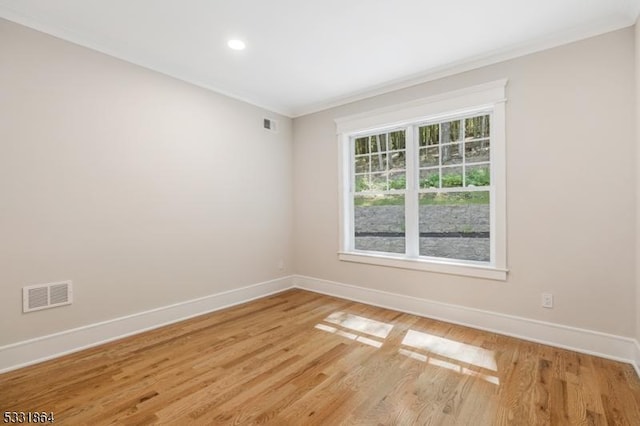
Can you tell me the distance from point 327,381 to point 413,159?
258 centimetres

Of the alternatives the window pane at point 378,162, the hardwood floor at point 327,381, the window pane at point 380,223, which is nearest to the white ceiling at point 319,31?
the window pane at point 378,162

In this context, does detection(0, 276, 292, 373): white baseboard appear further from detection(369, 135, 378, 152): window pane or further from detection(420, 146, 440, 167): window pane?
detection(420, 146, 440, 167): window pane

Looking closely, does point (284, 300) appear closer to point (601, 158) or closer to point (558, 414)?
point (558, 414)

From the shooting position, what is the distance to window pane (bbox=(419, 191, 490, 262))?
10.7 ft

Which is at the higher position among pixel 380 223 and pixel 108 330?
pixel 380 223

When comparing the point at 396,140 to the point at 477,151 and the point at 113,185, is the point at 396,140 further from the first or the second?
the point at 113,185

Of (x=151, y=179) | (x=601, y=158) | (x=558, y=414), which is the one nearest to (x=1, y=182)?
(x=151, y=179)

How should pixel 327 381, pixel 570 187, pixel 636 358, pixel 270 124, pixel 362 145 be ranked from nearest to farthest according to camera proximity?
pixel 327 381 < pixel 636 358 < pixel 570 187 < pixel 362 145 < pixel 270 124

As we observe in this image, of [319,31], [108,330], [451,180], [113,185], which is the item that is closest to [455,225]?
[451,180]

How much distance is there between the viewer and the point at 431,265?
346 centimetres

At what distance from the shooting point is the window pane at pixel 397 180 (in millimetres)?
3805

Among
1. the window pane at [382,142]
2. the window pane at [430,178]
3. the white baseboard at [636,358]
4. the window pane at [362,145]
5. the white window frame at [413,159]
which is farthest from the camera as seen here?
the window pane at [362,145]

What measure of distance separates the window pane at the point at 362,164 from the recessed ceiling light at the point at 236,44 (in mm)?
2024

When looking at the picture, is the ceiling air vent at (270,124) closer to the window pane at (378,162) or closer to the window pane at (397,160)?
the window pane at (378,162)
